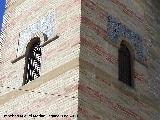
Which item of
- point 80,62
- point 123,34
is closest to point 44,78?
point 80,62

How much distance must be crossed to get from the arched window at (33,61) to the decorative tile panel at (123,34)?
5.28ft

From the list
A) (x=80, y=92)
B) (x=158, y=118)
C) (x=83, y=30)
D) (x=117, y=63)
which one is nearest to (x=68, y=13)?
(x=83, y=30)

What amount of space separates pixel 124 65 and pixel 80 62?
1601 millimetres

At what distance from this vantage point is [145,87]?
1057cm

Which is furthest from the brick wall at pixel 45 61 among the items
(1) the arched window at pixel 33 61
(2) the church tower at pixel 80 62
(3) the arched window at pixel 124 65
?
(3) the arched window at pixel 124 65

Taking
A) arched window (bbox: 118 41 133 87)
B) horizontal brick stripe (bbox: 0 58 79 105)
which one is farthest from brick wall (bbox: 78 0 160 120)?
horizontal brick stripe (bbox: 0 58 79 105)

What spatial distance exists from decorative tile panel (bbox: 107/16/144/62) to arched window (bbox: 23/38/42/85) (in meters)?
1.61

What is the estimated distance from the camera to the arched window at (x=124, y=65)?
10.2 meters

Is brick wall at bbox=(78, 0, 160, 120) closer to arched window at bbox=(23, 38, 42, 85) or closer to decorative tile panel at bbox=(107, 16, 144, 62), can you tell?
decorative tile panel at bbox=(107, 16, 144, 62)

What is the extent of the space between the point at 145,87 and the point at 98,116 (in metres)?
2.03

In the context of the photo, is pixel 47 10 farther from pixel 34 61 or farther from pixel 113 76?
pixel 113 76

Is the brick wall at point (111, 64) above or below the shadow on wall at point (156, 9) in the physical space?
below

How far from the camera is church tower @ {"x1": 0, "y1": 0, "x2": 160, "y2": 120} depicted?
29.9 feet

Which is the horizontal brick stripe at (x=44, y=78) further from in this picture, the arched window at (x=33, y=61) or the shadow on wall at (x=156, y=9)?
the shadow on wall at (x=156, y=9)
